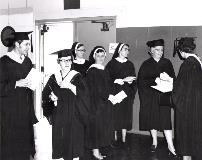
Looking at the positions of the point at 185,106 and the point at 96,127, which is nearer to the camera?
the point at 185,106

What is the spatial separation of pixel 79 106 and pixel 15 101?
0.88 meters

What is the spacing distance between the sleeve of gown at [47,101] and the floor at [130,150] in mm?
1216

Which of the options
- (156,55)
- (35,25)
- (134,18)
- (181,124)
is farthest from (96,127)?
(35,25)

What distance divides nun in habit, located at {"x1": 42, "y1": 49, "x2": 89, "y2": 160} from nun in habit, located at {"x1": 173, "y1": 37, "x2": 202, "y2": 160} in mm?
1308

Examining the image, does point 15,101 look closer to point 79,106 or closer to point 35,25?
point 79,106

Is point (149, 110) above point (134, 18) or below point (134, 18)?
below

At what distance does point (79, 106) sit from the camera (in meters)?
4.10

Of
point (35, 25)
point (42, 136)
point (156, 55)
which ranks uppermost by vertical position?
point (35, 25)

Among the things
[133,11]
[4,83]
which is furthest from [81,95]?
[133,11]

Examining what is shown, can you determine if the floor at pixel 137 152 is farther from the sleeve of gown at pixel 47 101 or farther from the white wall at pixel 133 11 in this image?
the white wall at pixel 133 11

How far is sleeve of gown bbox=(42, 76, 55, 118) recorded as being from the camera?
4.15 m

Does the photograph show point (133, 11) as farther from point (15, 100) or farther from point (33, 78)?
point (15, 100)

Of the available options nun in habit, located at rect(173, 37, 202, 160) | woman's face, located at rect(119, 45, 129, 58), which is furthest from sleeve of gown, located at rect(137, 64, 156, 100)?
nun in habit, located at rect(173, 37, 202, 160)

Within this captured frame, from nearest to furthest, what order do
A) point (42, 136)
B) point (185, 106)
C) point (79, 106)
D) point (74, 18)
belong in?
point (79, 106) → point (185, 106) → point (42, 136) → point (74, 18)
